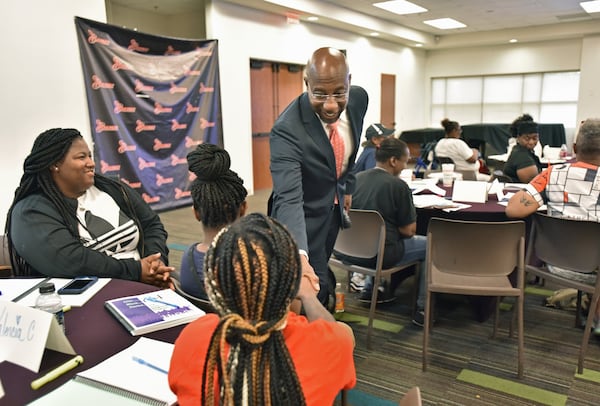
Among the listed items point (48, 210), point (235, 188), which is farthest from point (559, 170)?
point (48, 210)

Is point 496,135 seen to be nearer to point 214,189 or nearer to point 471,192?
point 471,192

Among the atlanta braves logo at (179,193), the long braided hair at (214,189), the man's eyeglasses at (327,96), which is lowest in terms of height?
the atlanta braves logo at (179,193)

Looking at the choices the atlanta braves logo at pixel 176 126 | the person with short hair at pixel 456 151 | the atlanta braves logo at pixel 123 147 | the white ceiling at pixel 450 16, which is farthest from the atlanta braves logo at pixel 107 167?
the person with short hair at pixel 456 151

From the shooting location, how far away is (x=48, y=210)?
1.87 m

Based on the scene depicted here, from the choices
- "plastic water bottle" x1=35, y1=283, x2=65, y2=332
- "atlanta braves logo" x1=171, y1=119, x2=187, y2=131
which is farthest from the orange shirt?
"atlanta braves logo" x1=171, y1=119, x2=187, y2=131

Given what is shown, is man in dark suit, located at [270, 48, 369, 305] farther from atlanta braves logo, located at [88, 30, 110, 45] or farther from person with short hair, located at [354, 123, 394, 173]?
atlanta braves logo, located at [88, 30, 110, 45]

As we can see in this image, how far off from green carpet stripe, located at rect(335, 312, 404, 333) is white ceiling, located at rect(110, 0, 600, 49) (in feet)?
17.2

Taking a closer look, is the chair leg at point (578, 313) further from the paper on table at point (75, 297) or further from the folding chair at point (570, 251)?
the paper on table at point (75, 297)

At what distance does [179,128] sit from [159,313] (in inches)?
205

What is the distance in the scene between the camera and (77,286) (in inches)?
63.8

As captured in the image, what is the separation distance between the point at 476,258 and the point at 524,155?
213cm

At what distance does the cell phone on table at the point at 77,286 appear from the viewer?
1573 millimetres

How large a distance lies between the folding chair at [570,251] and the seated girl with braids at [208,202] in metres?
1.67

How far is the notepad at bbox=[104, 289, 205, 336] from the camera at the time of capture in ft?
4.37
